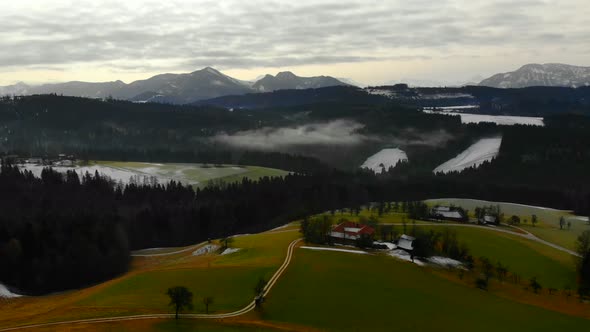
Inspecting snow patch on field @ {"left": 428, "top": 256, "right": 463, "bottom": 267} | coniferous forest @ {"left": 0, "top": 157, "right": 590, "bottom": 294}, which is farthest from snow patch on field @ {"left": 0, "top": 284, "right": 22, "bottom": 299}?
snow patch on field @ {"left": 428, "top": 256, "right": 463, "bottom": 267}

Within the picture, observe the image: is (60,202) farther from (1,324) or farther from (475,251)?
(475,251)

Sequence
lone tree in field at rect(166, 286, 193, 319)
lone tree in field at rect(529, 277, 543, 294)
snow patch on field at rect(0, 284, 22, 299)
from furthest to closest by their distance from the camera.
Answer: snow patch on field at rect(0, 284, 22, 299), lone tree in field at rect(529, 277, 543, 294), lone tree in field at rect(166, 286, 193, 319)

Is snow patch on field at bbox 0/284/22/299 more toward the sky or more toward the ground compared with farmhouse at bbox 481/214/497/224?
more toward the ground

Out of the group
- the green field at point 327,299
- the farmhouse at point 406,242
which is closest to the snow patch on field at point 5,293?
the green field at point 327,299

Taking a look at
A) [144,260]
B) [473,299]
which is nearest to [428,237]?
[473,299]

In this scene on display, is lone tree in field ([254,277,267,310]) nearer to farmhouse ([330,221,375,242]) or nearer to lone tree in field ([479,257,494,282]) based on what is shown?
farmhouse ([330,221,375,242])

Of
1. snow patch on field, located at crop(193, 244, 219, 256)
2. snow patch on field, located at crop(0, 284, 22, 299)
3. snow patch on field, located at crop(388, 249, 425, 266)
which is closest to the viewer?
snow patch on field, located at crop(0, 284, 22, 299)
